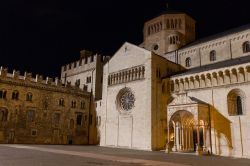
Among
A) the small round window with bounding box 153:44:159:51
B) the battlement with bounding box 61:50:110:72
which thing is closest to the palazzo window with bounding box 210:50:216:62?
the small round window with bounding box 153:44:159:51

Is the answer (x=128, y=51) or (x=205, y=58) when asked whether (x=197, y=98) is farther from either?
(x=128, y=51)

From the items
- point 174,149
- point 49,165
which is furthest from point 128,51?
point 49,165

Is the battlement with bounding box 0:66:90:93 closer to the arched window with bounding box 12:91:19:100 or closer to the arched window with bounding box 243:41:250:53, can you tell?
the arched window with bounding box 12:91:19:100

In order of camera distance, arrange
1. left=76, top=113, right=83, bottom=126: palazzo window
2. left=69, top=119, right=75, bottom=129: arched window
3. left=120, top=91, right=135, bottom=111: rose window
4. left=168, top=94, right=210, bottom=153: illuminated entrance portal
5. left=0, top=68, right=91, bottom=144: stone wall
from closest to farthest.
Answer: left=168, top=94, right=210, bottom=153: illuminated entrance portal
left=120, top=91, right=135, bottom=111: rose window
left=0, top=68, right=91, bottom=144: stone wall
left=69, top=119, right=75, bottom=129: arched window
left=76, top=113, right=83, bottom=126: palazzo window

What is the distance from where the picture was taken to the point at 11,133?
40750 millimetres

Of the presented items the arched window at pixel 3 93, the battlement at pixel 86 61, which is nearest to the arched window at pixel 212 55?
the battlement at pixel 86 61

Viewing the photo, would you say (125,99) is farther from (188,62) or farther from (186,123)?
(188,62)

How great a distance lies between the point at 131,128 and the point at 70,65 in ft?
94.2

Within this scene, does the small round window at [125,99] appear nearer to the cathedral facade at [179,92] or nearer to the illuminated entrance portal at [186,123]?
the cathedral facade at [179,92]

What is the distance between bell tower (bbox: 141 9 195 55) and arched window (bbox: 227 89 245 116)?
17.1 meters

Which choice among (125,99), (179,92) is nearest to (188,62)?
(179,92)

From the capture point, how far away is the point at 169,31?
146 ft

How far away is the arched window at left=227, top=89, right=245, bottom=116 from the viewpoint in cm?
2683

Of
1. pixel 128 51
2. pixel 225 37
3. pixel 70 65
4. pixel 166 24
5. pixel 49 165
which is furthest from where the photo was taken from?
pixel 70 65
